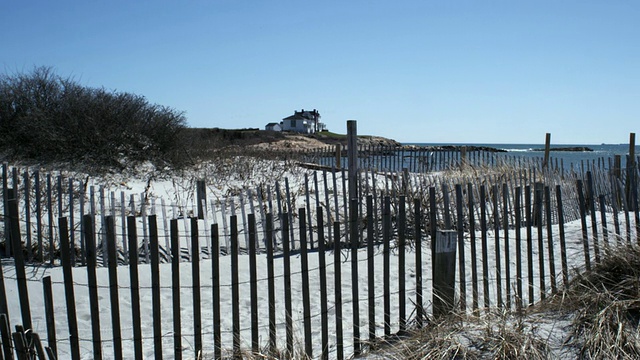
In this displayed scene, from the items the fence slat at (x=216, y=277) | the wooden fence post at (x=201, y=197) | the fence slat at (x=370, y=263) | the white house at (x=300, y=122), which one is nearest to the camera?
the fence slat at (x=216, y=277)

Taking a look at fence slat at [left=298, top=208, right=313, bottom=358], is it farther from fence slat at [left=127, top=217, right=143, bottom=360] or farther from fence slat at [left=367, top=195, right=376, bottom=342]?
fence slat at [left=127, top=217, right=143, bottom=360]

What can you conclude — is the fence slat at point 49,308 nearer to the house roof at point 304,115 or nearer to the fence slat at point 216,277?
the fence slat at point 216,277

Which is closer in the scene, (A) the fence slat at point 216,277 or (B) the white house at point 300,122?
(A) the fence slat at point 216,277

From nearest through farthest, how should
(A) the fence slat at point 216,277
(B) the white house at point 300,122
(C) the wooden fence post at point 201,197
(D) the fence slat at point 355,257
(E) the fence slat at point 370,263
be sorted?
1. (A) the fence slat at point 216,277
2. (D) the fence slat at point 355,257
3. (E) the fence slat at point 370,263
4. (C) the wooden fence post at point 201,197
5. (B) the white house at point 300,122

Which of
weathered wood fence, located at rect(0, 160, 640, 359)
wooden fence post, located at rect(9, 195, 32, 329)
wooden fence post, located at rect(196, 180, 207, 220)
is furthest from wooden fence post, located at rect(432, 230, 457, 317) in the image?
wooden fence post, located at rect(196, 180, 207, 220)

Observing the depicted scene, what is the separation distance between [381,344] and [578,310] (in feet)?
4.29

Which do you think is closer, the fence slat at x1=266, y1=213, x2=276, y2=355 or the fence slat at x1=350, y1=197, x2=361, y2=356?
the fence slat at x1=266, y1=213, x2=276, y2=355

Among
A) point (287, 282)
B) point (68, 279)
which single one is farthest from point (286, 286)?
point (68, 279)

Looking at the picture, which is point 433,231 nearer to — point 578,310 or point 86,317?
point 578,310

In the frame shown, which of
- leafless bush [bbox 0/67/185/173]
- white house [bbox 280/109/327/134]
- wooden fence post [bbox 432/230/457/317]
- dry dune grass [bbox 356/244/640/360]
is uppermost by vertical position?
white house [bbox 280/109/327/134]

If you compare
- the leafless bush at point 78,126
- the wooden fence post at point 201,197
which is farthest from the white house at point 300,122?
the wooden fence post at point 201,197

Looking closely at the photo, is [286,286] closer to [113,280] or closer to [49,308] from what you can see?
[113,280]

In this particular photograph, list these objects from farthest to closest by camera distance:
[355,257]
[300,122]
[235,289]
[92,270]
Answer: [300,122]
[355,257]
[235,289]
[92,270]

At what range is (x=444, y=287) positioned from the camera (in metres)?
3.87
